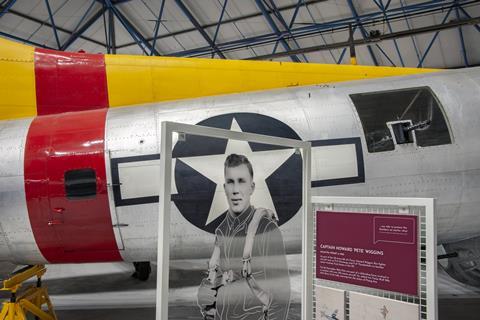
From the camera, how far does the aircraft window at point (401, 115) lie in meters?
4.65

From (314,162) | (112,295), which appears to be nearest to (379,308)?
(314,162)

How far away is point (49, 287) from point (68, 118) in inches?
181

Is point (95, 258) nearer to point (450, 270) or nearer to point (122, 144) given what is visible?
point (122, 144)

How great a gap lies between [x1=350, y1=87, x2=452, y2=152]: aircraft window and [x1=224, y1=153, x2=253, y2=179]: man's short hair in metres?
2.53

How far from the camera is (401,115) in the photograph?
15.7 feet

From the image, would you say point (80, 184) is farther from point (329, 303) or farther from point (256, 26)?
point (256, 26)

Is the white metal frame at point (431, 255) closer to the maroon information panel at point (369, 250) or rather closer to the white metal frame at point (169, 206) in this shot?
the maroon information panel at point (369, 250)

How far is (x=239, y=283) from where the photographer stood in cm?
248

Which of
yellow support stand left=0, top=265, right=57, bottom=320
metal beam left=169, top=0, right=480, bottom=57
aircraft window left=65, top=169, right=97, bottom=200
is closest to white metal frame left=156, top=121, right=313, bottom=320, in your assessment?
aircraft window left=65, top=169, right=97, bottom=200

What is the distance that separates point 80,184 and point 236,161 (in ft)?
9.17

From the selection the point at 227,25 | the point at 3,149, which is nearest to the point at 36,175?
the point at 3,149

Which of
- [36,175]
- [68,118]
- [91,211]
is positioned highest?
[68,118]

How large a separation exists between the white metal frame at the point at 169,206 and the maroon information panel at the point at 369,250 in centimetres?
9

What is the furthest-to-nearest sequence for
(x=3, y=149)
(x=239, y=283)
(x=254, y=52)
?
(x=254, y=52)
(x=3, y=149)
(x=239, y=283)
